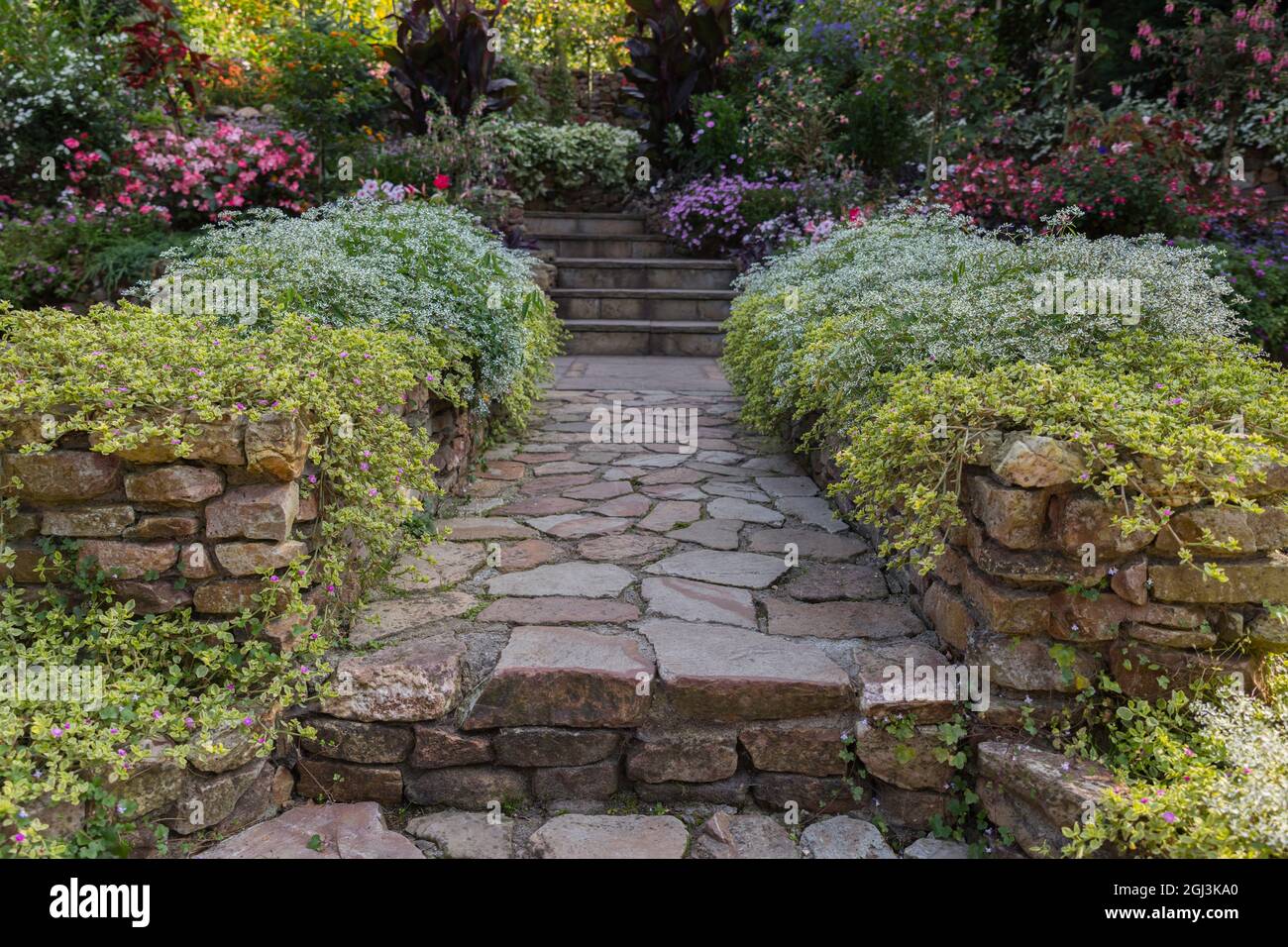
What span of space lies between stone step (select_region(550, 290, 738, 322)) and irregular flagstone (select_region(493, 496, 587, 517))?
13.8 feet

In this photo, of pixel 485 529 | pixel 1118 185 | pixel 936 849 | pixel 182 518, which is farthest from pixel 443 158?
pixel 936 849

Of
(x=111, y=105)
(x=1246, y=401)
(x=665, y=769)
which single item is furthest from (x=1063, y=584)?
(x=111, y=105)

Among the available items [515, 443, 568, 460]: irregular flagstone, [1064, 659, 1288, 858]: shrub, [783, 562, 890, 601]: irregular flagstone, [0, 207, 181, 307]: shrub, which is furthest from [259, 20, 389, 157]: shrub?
[1064, 659, 1288, 858]: shrub

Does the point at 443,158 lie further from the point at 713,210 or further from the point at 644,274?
the point at 713,210

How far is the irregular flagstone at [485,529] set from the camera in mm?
3227

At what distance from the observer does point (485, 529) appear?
3.31m

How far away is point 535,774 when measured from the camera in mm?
2197

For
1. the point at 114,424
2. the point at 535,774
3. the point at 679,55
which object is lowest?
the point at 535,774

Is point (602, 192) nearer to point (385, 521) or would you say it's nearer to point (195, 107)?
point (195, 107)

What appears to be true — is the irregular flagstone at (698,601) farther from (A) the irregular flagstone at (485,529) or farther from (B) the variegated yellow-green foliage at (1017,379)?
(A) the irregular flagstone at (485,529)

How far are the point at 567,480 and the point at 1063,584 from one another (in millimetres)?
2295

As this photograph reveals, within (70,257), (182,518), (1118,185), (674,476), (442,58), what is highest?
(442,58)

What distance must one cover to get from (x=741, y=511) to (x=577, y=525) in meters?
0.67

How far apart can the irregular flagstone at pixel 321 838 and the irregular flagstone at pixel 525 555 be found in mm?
950
